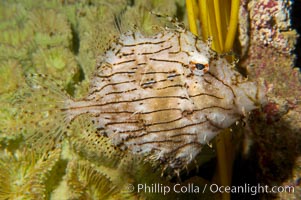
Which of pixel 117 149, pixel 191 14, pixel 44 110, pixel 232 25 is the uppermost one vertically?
pixel 191 14

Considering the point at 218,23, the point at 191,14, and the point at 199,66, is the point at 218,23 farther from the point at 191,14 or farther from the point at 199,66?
the point at 199,66

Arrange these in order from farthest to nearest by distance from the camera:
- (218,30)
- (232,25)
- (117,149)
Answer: (218,30) → (232,25) → (117,149)

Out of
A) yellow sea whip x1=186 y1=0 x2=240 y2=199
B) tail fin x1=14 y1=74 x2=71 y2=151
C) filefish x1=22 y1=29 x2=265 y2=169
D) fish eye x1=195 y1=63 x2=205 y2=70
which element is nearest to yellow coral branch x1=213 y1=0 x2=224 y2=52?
yellow sea whip x1=186 y1=0 x2=240 y2=199

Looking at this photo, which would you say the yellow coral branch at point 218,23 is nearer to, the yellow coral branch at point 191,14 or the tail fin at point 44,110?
the yellow coral branch at point 191,14

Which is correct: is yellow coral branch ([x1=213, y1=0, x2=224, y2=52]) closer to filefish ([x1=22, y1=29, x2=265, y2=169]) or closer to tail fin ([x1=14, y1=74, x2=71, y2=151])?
filefish ([x1=22, y1=29, x2=265, y2=169])

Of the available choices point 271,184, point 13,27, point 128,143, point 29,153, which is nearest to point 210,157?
point 271,184

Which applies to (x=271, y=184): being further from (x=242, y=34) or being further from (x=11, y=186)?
(x=11, y=186)

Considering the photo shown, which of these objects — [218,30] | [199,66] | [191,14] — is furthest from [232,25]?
[199,66]
